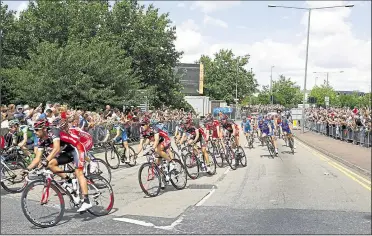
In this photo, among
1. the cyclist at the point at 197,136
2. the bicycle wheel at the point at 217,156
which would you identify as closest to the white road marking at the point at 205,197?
the cyclist at the point at 197,136

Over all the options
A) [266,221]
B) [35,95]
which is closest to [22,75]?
[35,95]

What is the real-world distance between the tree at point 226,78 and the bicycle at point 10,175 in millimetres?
71477

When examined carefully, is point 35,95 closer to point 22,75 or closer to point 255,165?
point 22,75

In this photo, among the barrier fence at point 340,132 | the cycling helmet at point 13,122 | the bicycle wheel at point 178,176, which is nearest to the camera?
the bicycle wheel at point 178,176

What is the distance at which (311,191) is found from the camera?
9883mm

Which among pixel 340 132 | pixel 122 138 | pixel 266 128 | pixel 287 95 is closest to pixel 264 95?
pixel 287 95

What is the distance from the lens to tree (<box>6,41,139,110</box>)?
2455cm

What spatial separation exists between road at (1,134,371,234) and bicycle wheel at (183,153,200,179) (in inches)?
9.1

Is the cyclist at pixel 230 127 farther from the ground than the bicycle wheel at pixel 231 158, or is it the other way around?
the cyclist at pixel 230 127

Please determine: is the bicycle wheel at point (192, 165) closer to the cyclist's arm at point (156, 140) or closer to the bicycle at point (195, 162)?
the bicycle at point (195, 162)

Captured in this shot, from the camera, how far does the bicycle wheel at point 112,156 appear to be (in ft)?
46.0

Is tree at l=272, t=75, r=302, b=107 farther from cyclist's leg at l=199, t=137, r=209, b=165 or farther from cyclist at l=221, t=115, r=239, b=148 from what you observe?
cyclist's leg at l=199, t=137, r=209, b=165

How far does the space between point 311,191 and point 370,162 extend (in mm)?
7300

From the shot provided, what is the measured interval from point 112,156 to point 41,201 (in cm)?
718
